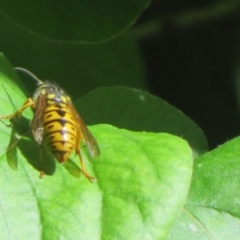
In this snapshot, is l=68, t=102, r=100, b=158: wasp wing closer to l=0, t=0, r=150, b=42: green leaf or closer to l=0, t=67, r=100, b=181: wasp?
l=0, t=67, r=100, b=181: wasp

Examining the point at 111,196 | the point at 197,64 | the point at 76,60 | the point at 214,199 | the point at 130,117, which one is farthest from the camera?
the point at 197,64

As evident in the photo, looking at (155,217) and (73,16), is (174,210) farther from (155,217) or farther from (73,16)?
(73,16)

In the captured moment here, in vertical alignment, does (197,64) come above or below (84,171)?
below

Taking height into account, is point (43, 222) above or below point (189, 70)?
above

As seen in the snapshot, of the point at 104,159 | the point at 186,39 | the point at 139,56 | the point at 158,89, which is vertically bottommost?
the point at 158,89

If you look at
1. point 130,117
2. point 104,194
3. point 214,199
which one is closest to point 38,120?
point 104,194

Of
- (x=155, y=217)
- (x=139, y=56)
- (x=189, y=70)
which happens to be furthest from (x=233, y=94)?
(x=155, y=217)

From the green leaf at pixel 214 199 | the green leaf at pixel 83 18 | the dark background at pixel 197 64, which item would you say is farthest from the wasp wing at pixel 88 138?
the dark background at pixel 197 64

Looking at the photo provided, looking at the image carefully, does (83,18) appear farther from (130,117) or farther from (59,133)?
(59,133)
